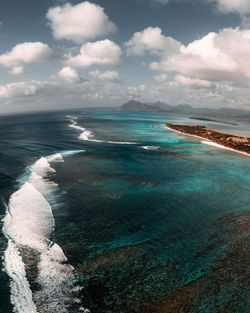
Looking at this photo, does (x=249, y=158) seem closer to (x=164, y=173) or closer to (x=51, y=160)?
(x=164, y=173)

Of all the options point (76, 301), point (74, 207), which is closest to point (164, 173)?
→ point (74, 207)

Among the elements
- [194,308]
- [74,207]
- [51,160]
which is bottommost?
[194,308]

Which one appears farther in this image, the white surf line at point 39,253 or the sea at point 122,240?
the sea at point 122,240

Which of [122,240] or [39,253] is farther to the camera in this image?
[122,240]

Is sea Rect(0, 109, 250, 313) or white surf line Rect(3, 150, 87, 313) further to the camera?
sea Rect(0, 109, 250, 313)
